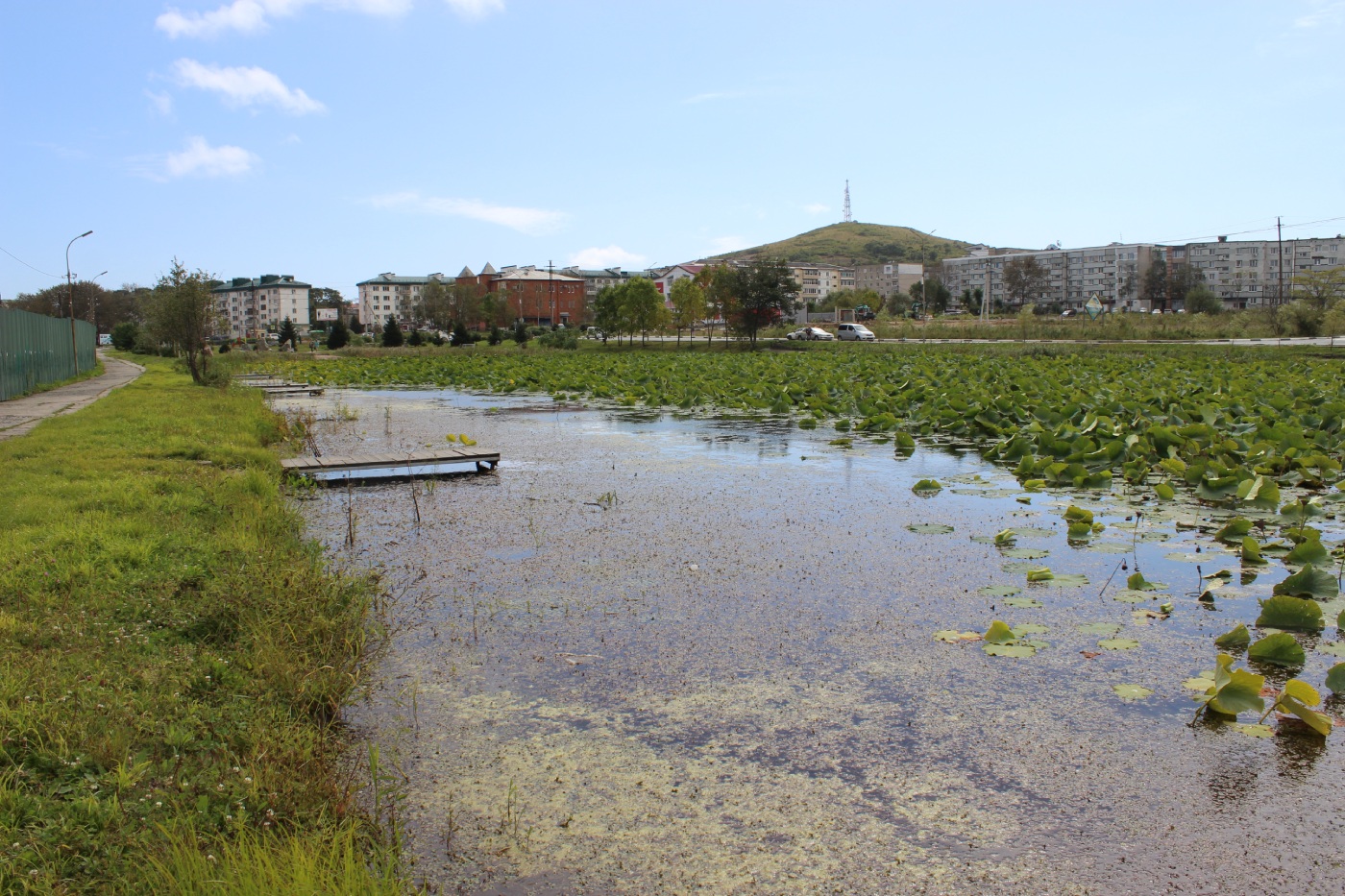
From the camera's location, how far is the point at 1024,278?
384 ft

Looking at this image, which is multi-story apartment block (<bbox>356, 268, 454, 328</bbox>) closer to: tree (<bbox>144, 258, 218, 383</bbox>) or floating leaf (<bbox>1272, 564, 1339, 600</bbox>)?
tree (<bbox>144, 258, 218, 383</bbox>)

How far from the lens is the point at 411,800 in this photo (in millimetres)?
3391

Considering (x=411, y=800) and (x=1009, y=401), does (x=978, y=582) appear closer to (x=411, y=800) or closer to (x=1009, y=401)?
(x=411, y=800)

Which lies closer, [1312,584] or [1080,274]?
[1312,584]

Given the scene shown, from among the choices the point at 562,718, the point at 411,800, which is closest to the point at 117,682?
the point at 411,800

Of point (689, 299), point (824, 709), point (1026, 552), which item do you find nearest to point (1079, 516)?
point (1026, 552)

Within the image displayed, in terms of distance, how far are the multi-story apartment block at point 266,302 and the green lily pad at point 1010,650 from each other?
5584 inches

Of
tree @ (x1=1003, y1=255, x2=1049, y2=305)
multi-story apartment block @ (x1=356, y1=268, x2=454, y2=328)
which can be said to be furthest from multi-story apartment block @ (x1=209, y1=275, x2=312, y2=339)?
tree @ (x1=1003, y1=255, x2=1049, y2=305)

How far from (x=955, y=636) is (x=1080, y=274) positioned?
143324mm

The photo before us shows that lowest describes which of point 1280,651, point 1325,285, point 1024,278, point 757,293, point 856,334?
point 1280,651

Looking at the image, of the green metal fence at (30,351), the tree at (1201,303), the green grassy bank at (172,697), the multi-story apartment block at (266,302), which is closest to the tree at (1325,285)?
the tree at (1201,303)

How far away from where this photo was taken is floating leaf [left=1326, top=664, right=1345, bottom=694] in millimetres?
4152

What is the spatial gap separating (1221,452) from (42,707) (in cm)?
969

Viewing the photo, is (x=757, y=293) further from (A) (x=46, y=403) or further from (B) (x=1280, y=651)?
(B) (x=1280, y=651)
